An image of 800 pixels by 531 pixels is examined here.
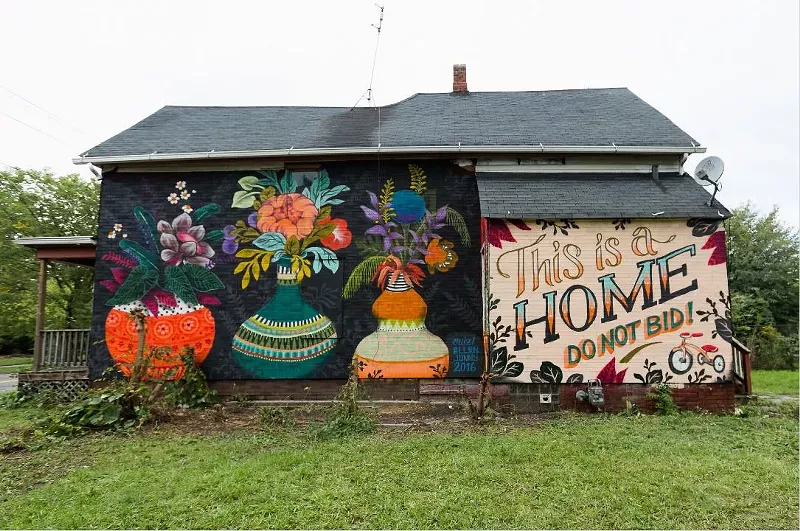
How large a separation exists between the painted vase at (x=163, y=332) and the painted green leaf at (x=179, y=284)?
12 centimetres

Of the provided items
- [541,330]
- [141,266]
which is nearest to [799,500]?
[541,330]

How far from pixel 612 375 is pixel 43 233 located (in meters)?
23.4

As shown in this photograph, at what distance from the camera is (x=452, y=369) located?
26.8ft

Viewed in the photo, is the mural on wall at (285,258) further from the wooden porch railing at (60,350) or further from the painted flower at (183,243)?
the wooden porch railing at (60,350)

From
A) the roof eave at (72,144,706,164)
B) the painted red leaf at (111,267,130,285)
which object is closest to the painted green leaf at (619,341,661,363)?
the roof eave at (72,144,706,164)

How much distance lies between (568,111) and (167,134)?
9231 millimetres

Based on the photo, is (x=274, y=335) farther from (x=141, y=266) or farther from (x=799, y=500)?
(x=799, y=500)

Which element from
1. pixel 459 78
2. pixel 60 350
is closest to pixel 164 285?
pixel 60 350

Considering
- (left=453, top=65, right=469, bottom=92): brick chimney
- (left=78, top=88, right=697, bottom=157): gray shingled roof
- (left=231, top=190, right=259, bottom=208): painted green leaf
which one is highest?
(left=453, top=65, right=469, bottom=92): brick chimney

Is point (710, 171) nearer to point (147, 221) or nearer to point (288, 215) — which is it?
point (288, 215)

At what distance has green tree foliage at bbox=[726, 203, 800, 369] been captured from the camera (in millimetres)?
16141

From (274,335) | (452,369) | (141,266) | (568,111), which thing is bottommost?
(452,369)

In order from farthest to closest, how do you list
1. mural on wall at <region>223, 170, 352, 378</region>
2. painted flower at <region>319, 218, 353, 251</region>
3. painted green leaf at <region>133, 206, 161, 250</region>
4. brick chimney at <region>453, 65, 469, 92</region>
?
brick chimney at <region>453, 65, 469, 92</region> → painted green leaf at <region>133, 206, 161, 250</region> → painted flower at <region>319, 218, 353, 251</region> → mural on wall at <region>223, 170, 352, 378</region>

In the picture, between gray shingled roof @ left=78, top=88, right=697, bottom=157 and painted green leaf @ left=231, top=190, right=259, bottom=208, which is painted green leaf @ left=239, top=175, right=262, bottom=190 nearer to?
painted green leaf @ left=231, top=190, right=259, bottom=208
